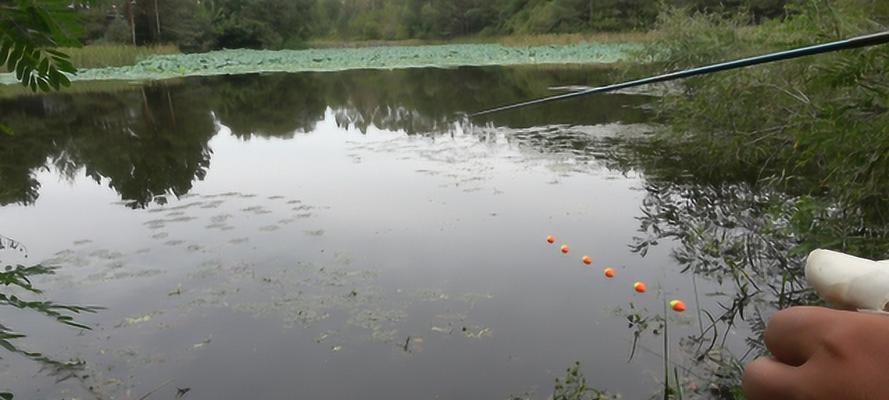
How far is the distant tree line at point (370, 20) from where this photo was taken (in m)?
28.0

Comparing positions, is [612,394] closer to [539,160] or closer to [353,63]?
[539,160]

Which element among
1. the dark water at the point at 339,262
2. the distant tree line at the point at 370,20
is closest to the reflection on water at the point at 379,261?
the dark water at the point at 339,262

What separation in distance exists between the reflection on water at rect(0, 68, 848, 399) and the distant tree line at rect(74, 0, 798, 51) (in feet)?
42.3

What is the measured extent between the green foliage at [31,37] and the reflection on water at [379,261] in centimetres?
199

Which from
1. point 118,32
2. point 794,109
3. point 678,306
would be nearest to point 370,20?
point 118,32

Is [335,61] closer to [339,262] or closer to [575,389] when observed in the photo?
[339,262]

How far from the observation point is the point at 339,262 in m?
4.46

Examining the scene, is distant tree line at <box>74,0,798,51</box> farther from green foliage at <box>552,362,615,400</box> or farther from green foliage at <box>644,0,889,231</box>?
green foliage at <box>552,362,615,400</box>

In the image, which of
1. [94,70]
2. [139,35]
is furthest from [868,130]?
[139,35]

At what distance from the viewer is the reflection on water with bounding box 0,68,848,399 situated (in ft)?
10.2

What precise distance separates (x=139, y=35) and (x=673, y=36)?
28511 millimetres

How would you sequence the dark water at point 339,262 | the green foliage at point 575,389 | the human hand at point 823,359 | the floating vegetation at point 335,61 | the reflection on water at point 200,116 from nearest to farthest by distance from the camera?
1. the human hand at point 823,359
2. the green foliage at point 575,389
3. the dark water at point 339,262
4. the reflection on water at point 200,116
5. the floating vegetation at point 335,61

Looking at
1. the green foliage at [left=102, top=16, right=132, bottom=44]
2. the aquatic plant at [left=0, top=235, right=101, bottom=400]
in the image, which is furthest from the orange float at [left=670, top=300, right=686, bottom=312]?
the green foliage at [left=102, top=16, right=132, bottom=44]

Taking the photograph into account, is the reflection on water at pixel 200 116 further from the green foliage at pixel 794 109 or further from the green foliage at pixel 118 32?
the green foliage at pixel 118 32
